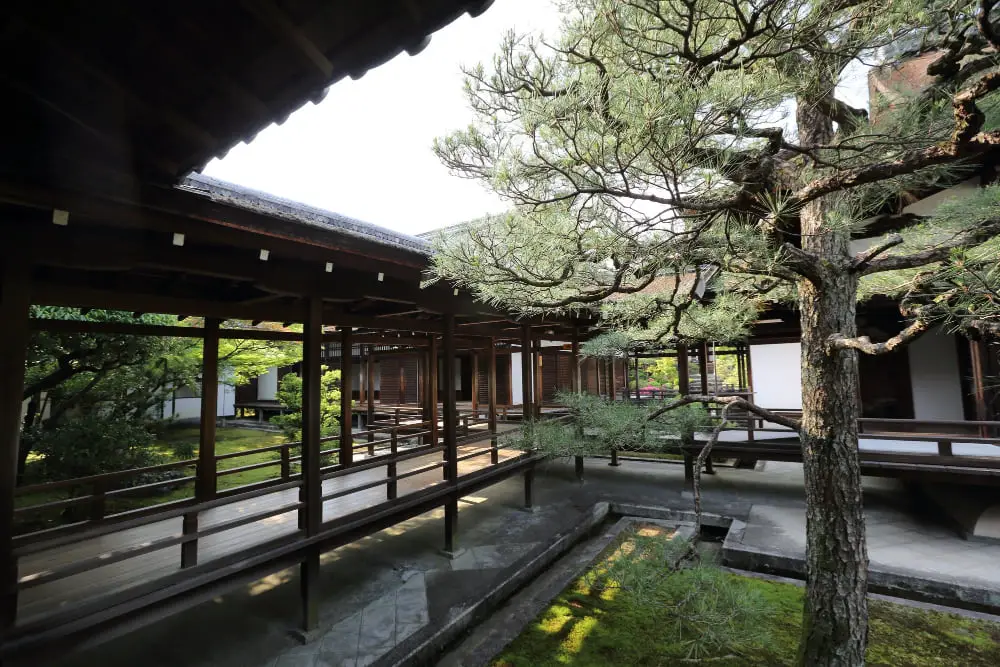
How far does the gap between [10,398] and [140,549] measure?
142cm

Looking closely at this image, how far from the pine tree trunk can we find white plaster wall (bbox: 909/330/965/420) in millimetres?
7357

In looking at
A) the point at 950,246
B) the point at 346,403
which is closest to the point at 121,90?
the point at 950,246

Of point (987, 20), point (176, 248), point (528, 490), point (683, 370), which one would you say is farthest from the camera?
point (683, 370)

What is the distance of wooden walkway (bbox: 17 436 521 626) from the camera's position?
3.54 metres

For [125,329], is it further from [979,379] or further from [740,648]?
[979,379]

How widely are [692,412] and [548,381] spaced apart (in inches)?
387

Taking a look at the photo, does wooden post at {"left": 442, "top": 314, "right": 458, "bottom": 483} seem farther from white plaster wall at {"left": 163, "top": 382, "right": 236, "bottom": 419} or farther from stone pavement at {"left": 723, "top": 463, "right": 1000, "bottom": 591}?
white plaster wall at {"left": 163, "top": 382, "right": 236, "bottom": 419}

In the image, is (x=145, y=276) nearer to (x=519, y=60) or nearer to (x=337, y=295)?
(x=337, y=295)

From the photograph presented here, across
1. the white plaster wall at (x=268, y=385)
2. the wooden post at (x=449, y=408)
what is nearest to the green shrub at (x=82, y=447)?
the wooden post at (x=449, y=408)

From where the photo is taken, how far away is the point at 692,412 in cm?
664

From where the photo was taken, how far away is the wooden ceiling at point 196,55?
112cm

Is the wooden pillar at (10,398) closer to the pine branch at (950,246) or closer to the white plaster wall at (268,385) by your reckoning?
the pine branch at (950,246)

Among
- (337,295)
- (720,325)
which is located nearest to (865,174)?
(720,325)

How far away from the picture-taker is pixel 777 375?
12.8m
